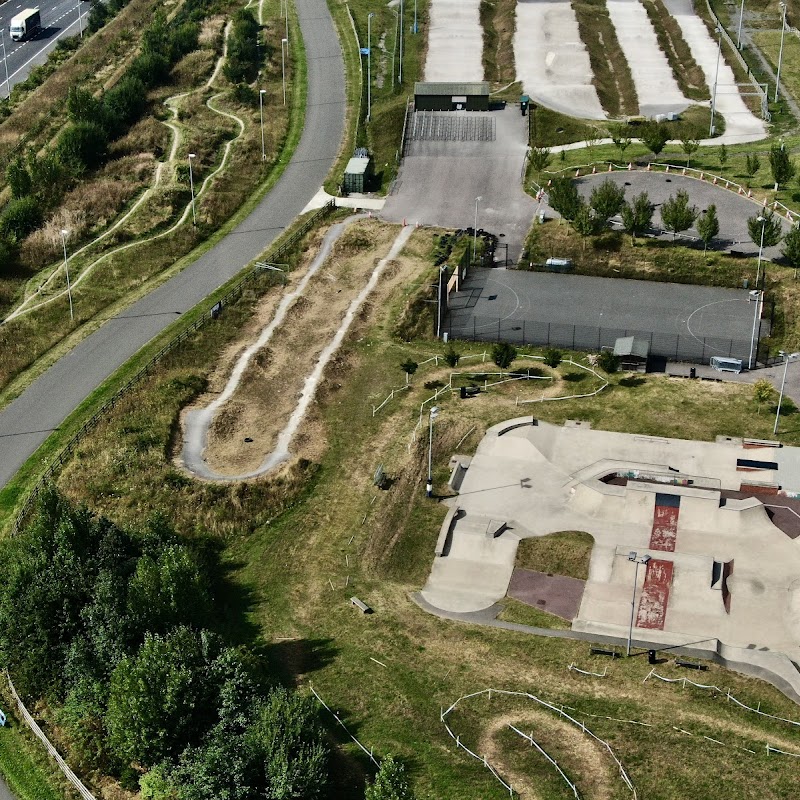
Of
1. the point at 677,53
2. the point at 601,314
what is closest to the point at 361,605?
the point at 601,314

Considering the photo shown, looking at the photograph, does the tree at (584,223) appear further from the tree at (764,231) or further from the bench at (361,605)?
the bench at (361,605)

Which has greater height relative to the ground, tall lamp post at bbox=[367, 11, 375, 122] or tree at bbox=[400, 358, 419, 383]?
tall lamp post at bbox=[367, 11, 375, 122]

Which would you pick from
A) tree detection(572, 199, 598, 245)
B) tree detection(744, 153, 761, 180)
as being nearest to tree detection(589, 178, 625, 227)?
tree detection(572, 199, 598, 245)

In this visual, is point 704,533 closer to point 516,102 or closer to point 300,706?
point 300,706

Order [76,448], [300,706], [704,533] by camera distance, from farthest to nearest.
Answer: [76,448] < [704,533] < [300,706]

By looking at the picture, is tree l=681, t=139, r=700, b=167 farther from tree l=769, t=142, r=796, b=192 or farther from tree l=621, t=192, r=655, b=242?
tree l=621, t=192, r=655, b=242

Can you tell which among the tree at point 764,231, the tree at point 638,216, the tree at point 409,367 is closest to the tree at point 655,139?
the tree at point 638,216

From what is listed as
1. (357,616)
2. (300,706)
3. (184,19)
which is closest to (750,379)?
(357,616)
